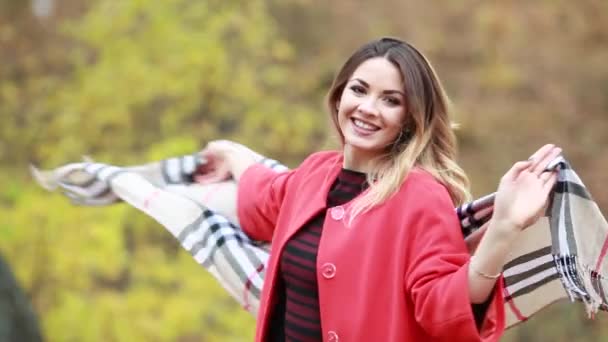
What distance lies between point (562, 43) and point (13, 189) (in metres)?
4.80

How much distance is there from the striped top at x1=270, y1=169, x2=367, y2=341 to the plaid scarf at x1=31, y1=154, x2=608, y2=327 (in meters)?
0.26

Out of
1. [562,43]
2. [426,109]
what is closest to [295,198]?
[426,109]

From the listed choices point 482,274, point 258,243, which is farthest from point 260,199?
point 482,274

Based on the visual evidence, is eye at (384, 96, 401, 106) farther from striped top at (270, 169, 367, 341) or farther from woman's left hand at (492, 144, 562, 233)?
woman's left hand at (492, 144, 562, 233)

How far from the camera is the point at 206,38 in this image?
20.8 feet

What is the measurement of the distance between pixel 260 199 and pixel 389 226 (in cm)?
60

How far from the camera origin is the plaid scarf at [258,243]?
204cm

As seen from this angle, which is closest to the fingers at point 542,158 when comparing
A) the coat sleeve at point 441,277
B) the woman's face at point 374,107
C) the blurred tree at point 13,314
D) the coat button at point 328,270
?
the coat sleeve at point 441,277

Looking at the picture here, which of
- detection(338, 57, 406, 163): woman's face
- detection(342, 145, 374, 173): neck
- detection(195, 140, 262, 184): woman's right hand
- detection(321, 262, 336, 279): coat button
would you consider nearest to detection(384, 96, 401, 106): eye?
detection(338, 57, 406, 163): woman's face

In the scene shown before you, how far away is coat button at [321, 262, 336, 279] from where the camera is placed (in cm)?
213

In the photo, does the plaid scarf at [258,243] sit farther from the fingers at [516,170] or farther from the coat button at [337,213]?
the coat button at [337,213]

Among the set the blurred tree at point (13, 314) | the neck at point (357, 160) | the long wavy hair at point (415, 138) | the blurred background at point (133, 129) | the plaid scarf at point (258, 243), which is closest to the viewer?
the plaid scarf at point (258, 243)

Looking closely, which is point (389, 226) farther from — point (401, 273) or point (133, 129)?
point (133, 129)

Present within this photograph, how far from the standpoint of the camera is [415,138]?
220 centimetres
